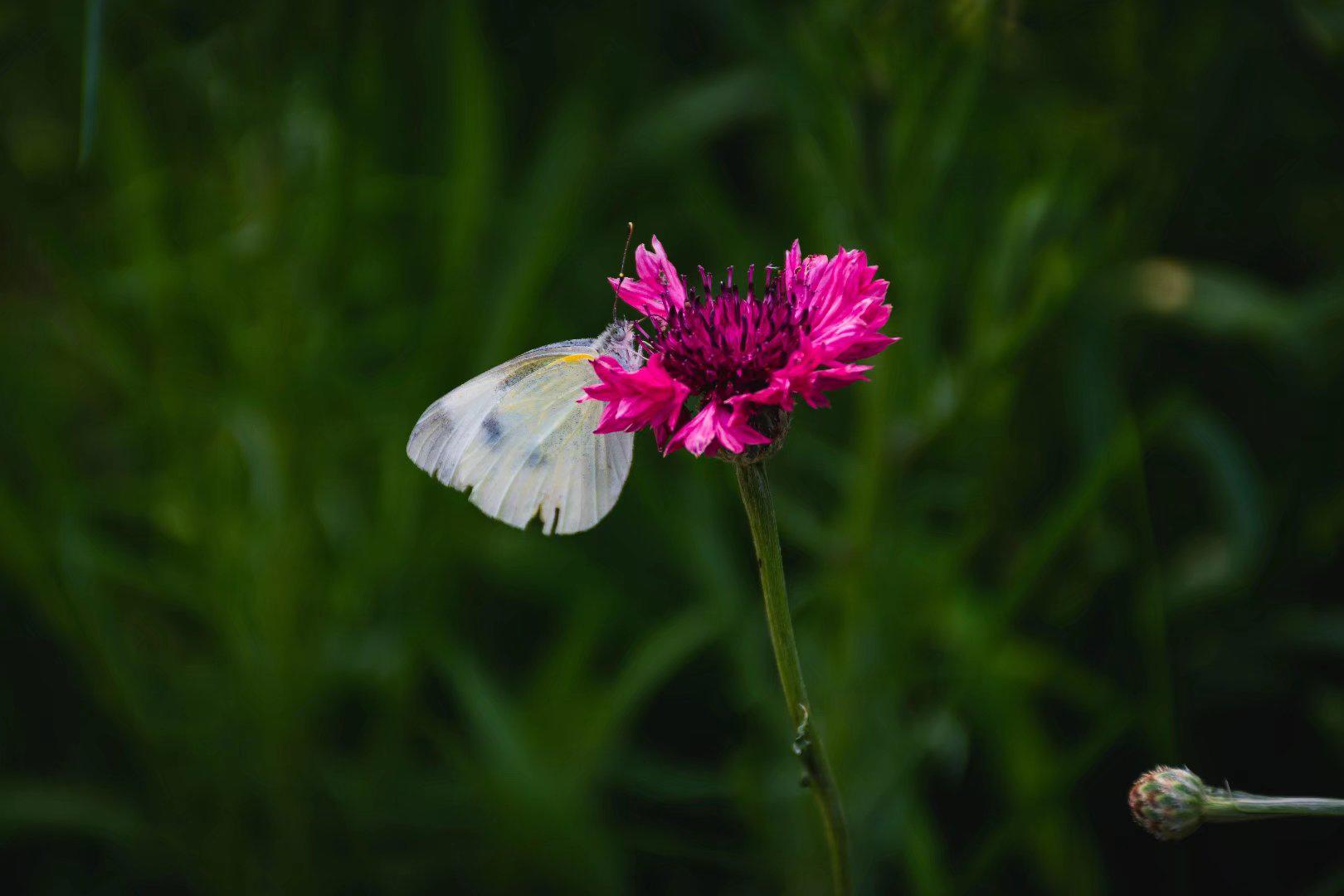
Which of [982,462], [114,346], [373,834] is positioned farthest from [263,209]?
[982,462]

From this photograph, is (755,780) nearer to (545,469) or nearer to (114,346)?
(545,469)

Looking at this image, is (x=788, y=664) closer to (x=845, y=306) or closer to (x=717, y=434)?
(x=717, y=434)

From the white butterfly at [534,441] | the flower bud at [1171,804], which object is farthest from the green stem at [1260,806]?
the white butterfly at [534,441]

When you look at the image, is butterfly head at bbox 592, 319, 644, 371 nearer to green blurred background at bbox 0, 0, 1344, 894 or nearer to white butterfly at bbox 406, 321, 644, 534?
white butterfly at bbox 406, 321, 644, 534

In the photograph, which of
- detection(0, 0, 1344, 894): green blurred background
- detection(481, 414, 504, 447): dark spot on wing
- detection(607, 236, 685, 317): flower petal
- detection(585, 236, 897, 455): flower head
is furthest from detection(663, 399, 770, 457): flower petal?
detection(0, 0, 1344, 894): green blurred background

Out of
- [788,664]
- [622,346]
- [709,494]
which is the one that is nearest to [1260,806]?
[788,664]

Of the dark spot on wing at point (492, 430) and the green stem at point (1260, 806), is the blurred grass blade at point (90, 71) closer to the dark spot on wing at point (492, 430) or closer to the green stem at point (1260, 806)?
the dark spot on wing at point (492, 430)
